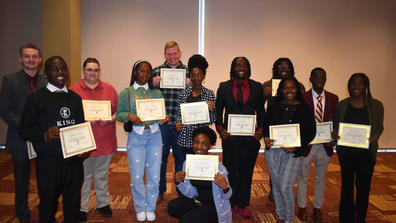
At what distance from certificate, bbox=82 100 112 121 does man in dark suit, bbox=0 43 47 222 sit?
0.58 meters

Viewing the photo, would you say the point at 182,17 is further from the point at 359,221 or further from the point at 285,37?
the point at 359,221

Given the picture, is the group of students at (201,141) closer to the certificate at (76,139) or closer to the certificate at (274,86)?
the certificate at (76,139)

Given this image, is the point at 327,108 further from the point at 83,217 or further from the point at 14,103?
the point at 14,103

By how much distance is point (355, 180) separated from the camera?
9.99ft

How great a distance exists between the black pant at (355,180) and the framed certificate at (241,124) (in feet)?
3.14

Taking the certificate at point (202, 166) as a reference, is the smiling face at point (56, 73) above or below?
above

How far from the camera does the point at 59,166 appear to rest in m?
2.46

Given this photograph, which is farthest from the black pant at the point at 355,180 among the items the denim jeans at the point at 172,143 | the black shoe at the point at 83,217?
the black shoe at the point at 83,217

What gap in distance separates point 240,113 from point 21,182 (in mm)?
2495

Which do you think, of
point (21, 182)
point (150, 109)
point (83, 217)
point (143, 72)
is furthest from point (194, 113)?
Result: point (21, 182)

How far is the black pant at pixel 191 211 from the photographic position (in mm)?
2491

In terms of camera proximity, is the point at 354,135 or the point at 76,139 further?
the point at 354,135

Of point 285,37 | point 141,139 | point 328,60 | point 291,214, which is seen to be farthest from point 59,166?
point 328,60

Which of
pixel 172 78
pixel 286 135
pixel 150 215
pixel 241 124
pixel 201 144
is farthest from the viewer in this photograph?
pixel 172 78
